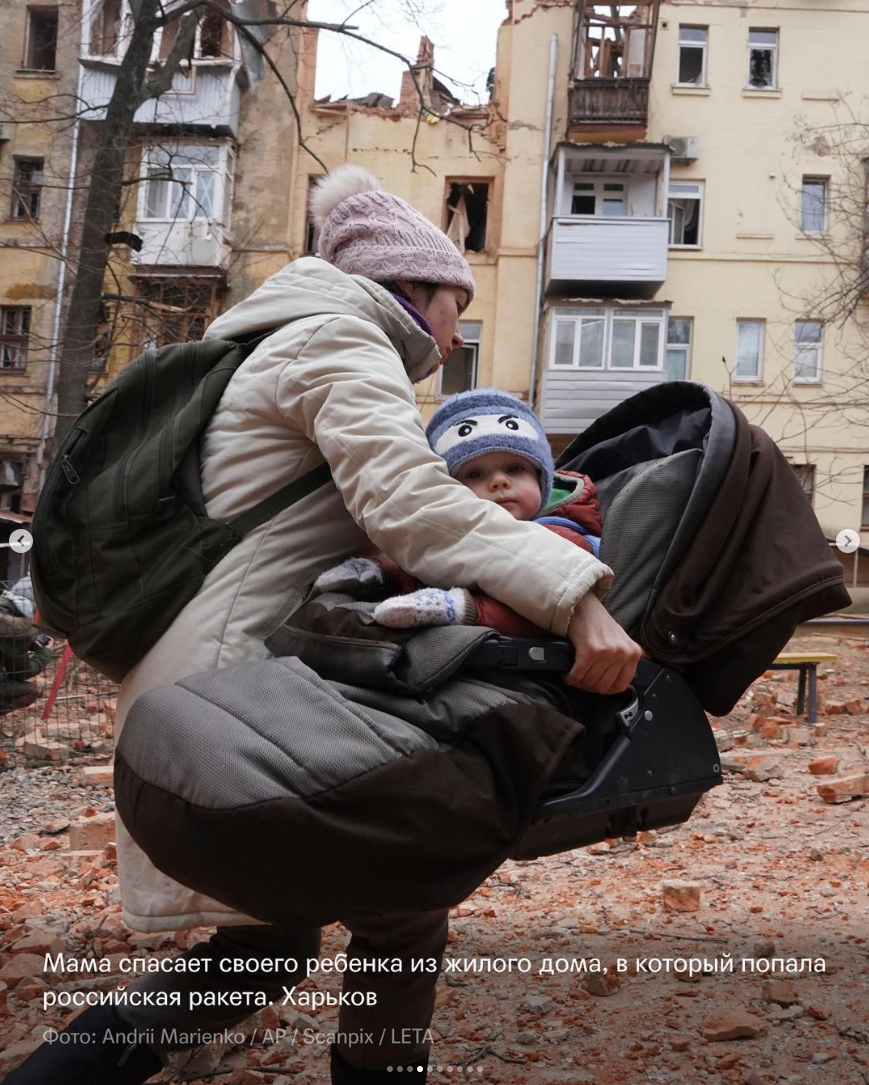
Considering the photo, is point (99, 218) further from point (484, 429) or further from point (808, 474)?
point (808, 474)

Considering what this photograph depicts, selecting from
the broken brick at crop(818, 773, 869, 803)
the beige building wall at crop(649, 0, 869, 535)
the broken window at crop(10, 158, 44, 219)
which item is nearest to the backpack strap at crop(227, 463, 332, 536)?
the broken brick at crop(818, 773, 869, 803)

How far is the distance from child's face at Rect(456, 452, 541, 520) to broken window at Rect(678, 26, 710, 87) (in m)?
24.9

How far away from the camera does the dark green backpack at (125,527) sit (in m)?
1.95

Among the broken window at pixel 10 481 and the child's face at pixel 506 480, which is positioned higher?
A: the child's face at pixel 506 480

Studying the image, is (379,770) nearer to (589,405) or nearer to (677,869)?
(677,869)

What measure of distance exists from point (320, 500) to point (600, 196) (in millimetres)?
24009

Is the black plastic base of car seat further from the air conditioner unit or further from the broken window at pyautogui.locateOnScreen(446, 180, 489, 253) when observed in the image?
the air conditioner unit

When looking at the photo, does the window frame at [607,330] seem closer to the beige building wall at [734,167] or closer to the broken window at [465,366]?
the beige building wall at [734,167]

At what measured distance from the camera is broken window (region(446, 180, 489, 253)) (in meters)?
24.3

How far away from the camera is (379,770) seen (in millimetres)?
1559

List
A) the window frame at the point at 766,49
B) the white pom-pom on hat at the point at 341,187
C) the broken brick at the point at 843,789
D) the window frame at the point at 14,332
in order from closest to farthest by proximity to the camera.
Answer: the white pom-pom on hat at the point at 341,187
the broken brick at the point at 843,789
the window frame at the point at 14,332
the window frame at the point at 766,49

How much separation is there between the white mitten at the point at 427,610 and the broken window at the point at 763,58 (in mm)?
25862

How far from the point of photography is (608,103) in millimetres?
23203

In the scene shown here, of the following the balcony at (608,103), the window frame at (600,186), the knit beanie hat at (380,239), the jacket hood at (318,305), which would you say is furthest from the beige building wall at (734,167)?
the jacket hood at (318,305)
